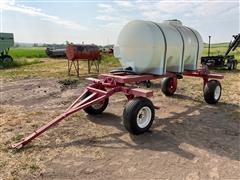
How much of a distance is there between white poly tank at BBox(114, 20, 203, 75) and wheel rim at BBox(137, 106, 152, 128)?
4.16 ft

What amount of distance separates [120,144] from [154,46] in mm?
2261

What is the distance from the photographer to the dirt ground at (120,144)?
3645 mm

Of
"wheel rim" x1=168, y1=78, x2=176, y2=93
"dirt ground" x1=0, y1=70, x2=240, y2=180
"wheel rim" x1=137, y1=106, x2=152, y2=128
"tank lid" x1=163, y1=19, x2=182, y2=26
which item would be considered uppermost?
"tank lid" x1=163, y1=19, x2=182, y2=26

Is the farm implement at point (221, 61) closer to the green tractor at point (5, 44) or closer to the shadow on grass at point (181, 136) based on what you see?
the shadow on grass at point (181, 136)

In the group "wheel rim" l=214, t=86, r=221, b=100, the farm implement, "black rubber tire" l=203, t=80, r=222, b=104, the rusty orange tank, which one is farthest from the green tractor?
"wheel rim" l=214, t=86, r=221, b=100

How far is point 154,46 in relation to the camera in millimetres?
5668

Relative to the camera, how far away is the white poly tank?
572 cm

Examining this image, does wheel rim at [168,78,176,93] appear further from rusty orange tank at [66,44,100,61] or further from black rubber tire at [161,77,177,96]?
rusty orange tank at [66,44,100,61]

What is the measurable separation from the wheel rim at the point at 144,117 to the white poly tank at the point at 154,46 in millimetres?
1269

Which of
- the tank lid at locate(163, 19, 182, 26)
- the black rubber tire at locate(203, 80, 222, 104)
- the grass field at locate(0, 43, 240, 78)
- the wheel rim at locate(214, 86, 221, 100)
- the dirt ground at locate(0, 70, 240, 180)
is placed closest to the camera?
the dirt ground at locate(0, 70, 240, 180)

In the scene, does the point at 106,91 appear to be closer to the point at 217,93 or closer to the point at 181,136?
the point at 181,136

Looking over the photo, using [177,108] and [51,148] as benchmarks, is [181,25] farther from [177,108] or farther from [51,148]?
[51,148]

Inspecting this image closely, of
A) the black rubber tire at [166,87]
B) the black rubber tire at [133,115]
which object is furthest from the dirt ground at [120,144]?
the black rubber tire at [166,87]

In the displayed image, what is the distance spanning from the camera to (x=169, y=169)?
145 inches
